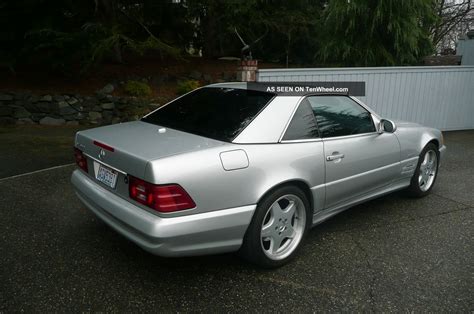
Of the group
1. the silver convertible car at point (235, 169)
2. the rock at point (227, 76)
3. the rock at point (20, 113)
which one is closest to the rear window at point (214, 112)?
the silver convertible car at point (235, 169)

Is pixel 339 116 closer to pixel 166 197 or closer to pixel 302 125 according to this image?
pixel 302 125

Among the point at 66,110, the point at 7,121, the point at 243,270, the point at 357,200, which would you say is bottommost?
the point at 243,270

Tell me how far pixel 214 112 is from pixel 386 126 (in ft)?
5.80

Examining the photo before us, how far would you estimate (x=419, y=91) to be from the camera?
8773 millimetres

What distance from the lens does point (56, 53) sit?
805cm

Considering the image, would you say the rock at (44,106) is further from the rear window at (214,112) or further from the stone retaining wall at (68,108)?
the rear window at (214,112)

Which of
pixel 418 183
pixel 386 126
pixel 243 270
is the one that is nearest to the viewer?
pixel 243 270

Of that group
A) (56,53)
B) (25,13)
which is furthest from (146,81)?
(25,13)

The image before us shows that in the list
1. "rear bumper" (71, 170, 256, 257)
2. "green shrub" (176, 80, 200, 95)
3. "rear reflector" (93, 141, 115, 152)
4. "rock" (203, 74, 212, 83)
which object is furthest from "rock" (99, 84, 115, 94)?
"rear bumper" (71, 170, 256, 257)

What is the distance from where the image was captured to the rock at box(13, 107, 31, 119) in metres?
8.42

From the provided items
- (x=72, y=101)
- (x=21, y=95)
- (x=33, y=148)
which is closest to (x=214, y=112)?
(x=33, y=148)

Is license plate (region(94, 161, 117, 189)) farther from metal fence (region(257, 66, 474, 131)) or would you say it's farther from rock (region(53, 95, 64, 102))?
rock (region(53, 95, 64, 102))

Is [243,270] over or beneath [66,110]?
beneath

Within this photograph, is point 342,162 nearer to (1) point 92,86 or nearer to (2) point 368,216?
(2) point 368,216
